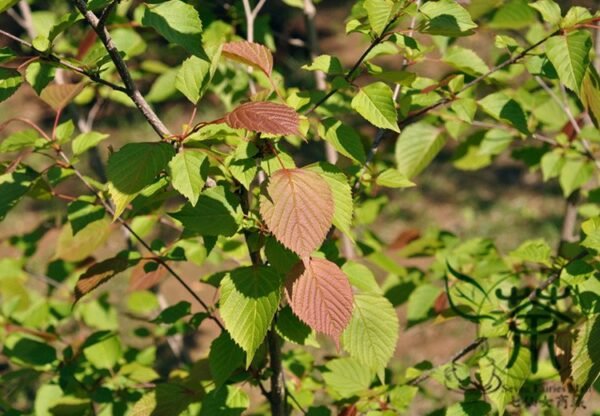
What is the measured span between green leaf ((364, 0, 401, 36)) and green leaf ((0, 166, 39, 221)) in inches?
32.6

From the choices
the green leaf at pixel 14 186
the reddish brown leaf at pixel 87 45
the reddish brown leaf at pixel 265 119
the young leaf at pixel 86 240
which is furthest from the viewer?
the reddish brown leaf at pixel 87 45

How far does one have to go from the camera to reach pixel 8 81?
1329 millimetres

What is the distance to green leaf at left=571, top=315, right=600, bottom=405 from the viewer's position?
4.50ft

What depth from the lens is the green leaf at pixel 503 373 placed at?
1.56 m

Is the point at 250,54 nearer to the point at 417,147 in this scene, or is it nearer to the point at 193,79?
the point at 193,79

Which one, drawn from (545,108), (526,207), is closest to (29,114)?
(526,207)

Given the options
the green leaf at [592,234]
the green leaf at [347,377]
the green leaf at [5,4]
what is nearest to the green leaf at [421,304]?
the green leaf at [347,377]

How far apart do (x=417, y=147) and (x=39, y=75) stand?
1.10 meters

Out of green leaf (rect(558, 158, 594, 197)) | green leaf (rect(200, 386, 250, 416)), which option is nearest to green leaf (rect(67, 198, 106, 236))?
green leaf (rect(200, 386, 250, 416))

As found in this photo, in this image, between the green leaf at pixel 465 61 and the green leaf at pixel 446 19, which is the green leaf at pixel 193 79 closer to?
the green leaf at pixel 446 19

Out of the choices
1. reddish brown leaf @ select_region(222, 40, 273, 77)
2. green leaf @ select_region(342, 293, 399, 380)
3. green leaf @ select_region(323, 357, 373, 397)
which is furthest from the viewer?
green leaf @ select_region(323, 357, 373, 397)

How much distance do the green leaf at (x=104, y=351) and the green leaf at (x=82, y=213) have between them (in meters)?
0.43

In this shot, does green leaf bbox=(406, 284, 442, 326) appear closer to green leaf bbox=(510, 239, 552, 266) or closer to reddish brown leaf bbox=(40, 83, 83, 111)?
green leaf bbox=(510, 239, 552, 266)

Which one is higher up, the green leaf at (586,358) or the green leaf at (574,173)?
the green leaf at (586,358)
